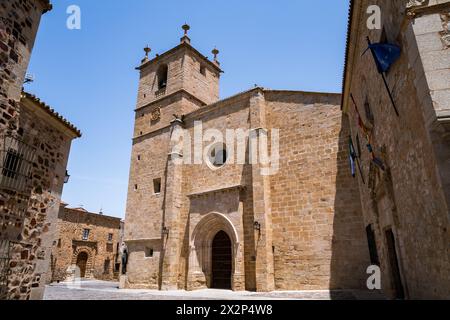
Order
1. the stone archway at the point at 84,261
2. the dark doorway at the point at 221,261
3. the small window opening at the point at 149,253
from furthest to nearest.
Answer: the stone archway at the point at 84,261, the small window opening at the point at 149,253, the dark doorway at the point at 221,261

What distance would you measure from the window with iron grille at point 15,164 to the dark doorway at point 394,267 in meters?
8.29

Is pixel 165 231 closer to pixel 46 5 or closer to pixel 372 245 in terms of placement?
pixel 372 245

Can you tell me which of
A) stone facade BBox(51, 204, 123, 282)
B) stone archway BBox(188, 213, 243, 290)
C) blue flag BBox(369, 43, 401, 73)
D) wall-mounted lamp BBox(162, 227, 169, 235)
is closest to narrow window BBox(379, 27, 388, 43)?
blue flag BBox(369, 43, 401, 73)

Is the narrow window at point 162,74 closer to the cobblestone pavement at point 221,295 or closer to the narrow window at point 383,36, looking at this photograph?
the cobblestone pavement at point 221,295

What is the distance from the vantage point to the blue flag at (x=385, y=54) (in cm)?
467

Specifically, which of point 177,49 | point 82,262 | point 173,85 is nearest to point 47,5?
point 173,85

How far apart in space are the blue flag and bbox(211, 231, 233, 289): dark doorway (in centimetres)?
964

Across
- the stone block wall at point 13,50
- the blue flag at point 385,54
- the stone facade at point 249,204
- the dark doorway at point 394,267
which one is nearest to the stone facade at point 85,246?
the stone facade at point 249,204

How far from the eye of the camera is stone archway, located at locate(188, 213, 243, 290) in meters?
12.1

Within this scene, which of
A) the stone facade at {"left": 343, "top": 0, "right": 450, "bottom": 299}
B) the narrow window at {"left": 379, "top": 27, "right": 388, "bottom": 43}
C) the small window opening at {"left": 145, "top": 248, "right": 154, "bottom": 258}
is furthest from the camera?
the small window opening at {"left": 145, "top": 248, "right": 154, "bottom": 258}

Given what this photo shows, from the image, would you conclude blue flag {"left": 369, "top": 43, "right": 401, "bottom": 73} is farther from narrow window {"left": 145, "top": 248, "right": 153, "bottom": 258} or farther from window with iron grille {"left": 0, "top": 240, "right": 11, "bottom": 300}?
narrow window {"left": 145, "top": 248, "right": 153, "bottom": 258}

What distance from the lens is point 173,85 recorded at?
675 inches
